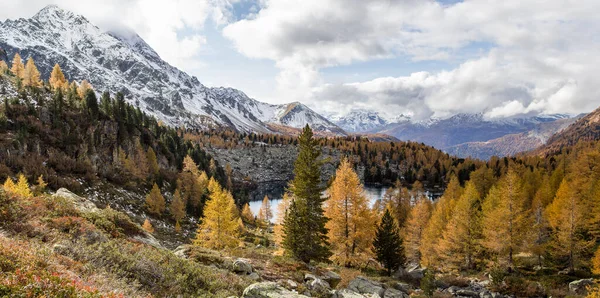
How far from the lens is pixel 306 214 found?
26000mm

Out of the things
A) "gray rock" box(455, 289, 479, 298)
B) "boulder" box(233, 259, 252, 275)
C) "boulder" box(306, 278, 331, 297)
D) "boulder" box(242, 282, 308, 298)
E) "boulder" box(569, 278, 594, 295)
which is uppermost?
"boulder" box(242, 282, 308, 298)

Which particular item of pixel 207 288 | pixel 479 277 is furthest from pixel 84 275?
pixel 479 277

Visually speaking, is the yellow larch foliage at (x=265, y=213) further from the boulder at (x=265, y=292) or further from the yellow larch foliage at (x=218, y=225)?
the boulder at (x=265, y=292)

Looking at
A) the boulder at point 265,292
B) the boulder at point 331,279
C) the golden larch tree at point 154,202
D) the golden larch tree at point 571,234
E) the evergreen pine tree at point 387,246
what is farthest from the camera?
the golden larch tree at point 154,202

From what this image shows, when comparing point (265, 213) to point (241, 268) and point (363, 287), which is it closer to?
point (363, 287)

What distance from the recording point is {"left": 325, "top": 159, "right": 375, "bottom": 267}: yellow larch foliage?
30.7 meters

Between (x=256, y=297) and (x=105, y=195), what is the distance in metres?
51.9

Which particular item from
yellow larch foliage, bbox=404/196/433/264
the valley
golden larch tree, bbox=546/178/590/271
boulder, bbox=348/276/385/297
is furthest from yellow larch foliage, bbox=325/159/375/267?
golden larch tree, bbox=546/178/590/271

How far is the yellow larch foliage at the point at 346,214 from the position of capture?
30.7m

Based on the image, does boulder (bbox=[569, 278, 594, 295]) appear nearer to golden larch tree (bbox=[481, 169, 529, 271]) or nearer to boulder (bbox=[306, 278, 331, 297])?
golden larch tree (bbox=[481, 169, 529, 271])

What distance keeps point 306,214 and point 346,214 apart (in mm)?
6689

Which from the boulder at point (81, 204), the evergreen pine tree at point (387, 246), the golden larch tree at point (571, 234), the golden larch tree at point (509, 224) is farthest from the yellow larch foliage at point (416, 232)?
→ the boulder at point (81, 204)

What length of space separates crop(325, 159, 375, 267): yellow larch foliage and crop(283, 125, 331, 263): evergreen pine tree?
14.3ft

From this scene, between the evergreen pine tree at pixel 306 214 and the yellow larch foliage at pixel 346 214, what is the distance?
437 centimetres
